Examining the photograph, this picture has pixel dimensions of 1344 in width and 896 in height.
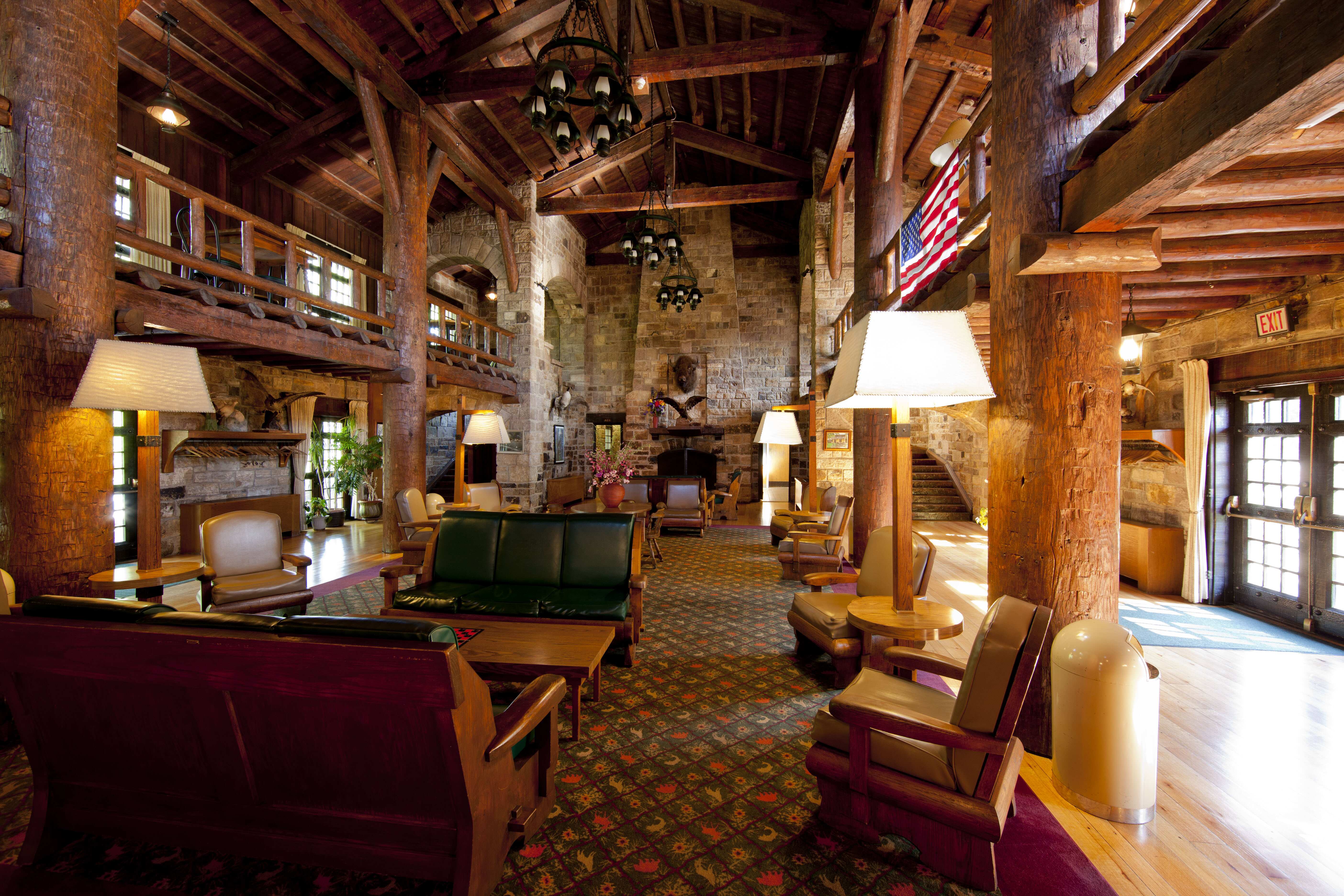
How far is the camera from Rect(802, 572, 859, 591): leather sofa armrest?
343 cm

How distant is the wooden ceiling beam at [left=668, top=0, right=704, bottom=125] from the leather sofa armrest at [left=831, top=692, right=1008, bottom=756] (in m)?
7.57

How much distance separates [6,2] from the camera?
2.83 meters

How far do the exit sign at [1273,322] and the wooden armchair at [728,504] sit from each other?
6.51m

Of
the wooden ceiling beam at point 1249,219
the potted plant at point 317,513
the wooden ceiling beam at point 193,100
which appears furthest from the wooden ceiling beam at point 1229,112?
the potted plant at point 317,513

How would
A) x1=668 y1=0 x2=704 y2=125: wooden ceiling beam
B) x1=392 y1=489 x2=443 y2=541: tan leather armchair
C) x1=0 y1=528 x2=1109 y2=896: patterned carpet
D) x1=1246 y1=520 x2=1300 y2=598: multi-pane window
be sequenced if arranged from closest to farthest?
x1=0 y1=528 x2=1109 y2=896: patterned carpet → x1=1246 y1=520 x2=1300 y2=598: multi-pane window → x1=392 y1=489 x2=443 y2=541: tan leather armchair → x1=668 y1=0 x2=704 y2=125: wooden ceiling beam

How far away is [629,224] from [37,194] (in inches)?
228

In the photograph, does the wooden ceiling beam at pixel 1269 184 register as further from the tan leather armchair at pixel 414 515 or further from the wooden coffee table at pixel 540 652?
the tan leather armchair at pixel 414 515

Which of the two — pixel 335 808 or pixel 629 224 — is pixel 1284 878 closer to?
pixel 335 808

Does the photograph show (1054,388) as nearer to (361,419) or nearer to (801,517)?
(801,517)

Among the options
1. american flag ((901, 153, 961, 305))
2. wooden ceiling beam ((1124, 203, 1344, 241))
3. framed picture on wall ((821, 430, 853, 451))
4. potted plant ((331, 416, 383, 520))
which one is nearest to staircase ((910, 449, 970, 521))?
framed picture on wall ((821, 430, 853, 451))

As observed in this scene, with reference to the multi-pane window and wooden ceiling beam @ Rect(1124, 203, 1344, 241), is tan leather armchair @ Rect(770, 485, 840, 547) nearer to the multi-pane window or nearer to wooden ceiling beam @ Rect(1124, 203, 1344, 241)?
the multi-pane window

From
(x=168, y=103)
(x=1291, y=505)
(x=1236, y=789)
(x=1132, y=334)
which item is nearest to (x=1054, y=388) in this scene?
(x=1236, y=789)

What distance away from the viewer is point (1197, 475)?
4809 millimetres

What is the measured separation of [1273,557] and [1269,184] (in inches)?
153
